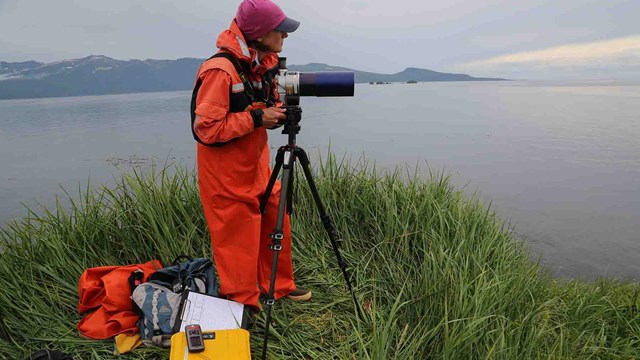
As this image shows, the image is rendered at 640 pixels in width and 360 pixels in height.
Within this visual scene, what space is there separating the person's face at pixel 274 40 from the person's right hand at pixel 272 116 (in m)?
0.37

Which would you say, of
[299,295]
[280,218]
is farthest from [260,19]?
[299,295]

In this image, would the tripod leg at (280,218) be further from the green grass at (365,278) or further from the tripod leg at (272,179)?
the green grass at (365,278)

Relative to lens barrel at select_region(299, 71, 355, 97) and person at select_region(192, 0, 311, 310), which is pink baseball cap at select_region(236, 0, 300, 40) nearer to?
person at select_region(192, 0, 311, 310)

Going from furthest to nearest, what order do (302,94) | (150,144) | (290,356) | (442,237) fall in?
1. (150,144)
2. (442,237)
3. (290,356)
4. (302,94)

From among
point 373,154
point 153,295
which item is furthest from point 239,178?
point 373,154

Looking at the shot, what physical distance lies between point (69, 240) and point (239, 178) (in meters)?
1.81

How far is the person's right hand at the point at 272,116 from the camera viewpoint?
85.5 inches

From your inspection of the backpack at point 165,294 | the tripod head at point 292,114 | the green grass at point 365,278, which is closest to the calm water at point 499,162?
the green grass at point 365,278

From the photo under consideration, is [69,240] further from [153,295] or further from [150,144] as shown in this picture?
[150,144]

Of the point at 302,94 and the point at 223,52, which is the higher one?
the point at 223,52

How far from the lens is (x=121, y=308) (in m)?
2.55

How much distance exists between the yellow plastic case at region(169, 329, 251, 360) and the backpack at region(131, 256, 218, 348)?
29cm

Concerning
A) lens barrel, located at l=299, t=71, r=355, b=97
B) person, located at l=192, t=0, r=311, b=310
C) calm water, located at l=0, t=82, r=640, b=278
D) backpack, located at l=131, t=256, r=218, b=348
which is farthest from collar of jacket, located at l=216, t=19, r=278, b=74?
calm water, located at l=0, t=82, r=640, b=278

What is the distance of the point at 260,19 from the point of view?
2154 mm
